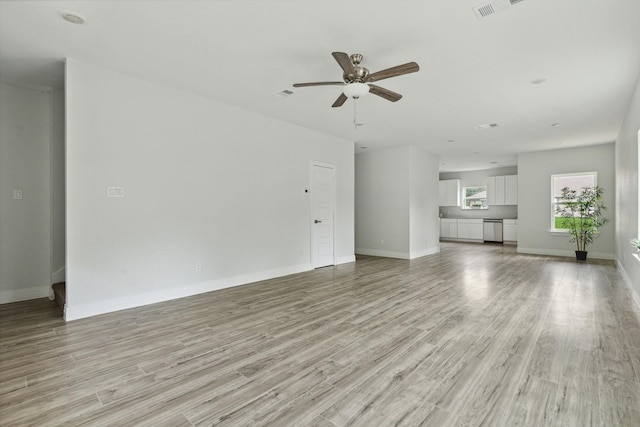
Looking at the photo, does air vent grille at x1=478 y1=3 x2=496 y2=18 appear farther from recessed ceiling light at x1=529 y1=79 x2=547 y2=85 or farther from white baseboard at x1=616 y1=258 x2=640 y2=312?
white baseboard at x1=616 y1=258 x2=640 y2=312

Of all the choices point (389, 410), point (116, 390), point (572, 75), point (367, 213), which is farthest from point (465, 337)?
point (367, 213)

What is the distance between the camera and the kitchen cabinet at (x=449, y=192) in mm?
12875

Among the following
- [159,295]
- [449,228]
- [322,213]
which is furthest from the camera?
[449,228]

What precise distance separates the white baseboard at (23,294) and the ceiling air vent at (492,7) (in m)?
6.12

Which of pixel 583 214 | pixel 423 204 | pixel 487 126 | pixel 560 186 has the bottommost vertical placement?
→ pixel 583 214

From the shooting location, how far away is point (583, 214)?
782 cm

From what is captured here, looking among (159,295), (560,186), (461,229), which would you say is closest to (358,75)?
(159,295)

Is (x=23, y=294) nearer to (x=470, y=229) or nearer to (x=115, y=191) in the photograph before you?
(x=115, y=191)

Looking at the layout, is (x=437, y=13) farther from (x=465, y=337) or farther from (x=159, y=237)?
(x=159, y=237)

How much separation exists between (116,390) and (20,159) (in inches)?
156

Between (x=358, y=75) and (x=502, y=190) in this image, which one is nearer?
(x=358, y=75)

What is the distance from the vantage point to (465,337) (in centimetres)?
295

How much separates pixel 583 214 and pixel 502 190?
12.8ft

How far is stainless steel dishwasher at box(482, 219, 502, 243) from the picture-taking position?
454 inches
